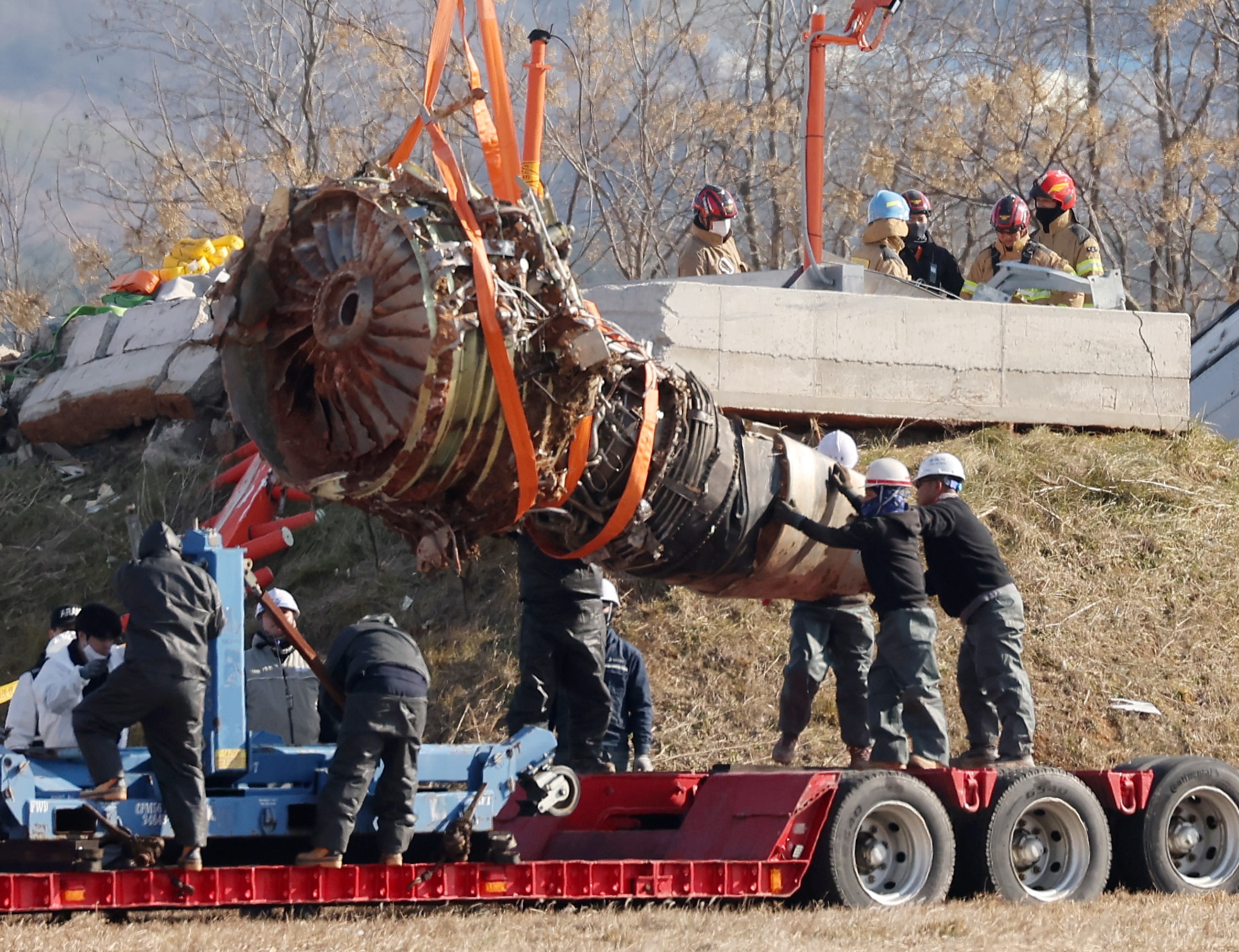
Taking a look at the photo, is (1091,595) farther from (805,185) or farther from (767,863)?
(767,863)

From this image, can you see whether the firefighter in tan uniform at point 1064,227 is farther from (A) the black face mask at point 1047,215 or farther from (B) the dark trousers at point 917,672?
(B) the dark trousers at point 917,672

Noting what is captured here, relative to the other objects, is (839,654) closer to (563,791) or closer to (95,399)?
(563,791)

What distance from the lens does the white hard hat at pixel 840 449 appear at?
959 centimetres

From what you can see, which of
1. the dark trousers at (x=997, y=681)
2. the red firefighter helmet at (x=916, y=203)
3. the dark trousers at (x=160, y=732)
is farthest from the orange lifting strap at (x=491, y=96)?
the red firefighter helmet at (x=916, y=203)

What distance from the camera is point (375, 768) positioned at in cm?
716

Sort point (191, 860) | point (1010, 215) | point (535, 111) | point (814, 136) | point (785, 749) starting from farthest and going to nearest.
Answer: point (814, 136)
point (1010, 215)
point (785, 749)
point (535, 111)
point (191, 860)

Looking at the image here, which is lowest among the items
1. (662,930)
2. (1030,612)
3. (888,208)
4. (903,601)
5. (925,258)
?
(662,930)

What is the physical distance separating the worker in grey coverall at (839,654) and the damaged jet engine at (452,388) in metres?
2.02

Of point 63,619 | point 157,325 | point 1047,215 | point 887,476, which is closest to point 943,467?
point 887,476

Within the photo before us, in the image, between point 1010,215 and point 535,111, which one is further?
point 1010,215

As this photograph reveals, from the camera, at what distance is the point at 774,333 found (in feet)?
41.7

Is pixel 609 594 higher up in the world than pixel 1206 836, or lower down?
higher up

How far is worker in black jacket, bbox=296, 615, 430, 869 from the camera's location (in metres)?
6.99

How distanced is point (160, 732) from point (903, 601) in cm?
402
